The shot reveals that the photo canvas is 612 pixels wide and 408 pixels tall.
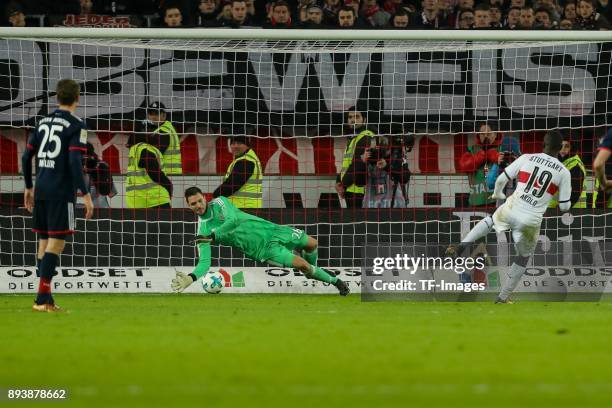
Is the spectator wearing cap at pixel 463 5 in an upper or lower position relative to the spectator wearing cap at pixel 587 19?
upper

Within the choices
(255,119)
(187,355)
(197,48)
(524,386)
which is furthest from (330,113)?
(524,386)

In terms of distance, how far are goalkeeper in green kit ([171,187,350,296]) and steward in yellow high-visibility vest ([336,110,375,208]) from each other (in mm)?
1299

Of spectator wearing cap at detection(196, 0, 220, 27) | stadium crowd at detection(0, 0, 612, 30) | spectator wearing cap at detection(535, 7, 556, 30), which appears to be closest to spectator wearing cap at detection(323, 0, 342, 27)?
stadium crowd at detection(0, 0, 612, 30)

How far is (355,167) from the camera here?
17.1 m

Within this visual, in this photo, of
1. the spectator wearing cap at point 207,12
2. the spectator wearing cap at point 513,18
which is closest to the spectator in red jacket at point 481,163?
the spectator wearing cap at point 513,18

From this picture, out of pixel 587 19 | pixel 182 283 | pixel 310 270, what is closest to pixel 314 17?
pixel 587 19

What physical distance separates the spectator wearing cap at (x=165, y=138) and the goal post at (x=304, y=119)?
0.17 m

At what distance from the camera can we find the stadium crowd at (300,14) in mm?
17969

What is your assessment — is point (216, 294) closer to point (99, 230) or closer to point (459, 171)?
point (99, 230)

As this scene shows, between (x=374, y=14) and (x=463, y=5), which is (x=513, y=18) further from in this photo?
(x=374, y=14)

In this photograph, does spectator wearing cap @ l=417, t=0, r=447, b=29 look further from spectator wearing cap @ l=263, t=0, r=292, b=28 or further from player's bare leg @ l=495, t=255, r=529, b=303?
player's bare leg @ l=495, t=255, r=529, b=303

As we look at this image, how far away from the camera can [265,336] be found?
9.30 meters

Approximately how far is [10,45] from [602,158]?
8408 mm

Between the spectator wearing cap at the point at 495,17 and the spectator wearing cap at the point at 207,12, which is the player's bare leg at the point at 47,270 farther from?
the spectator wearing cap at the point at 495,17
